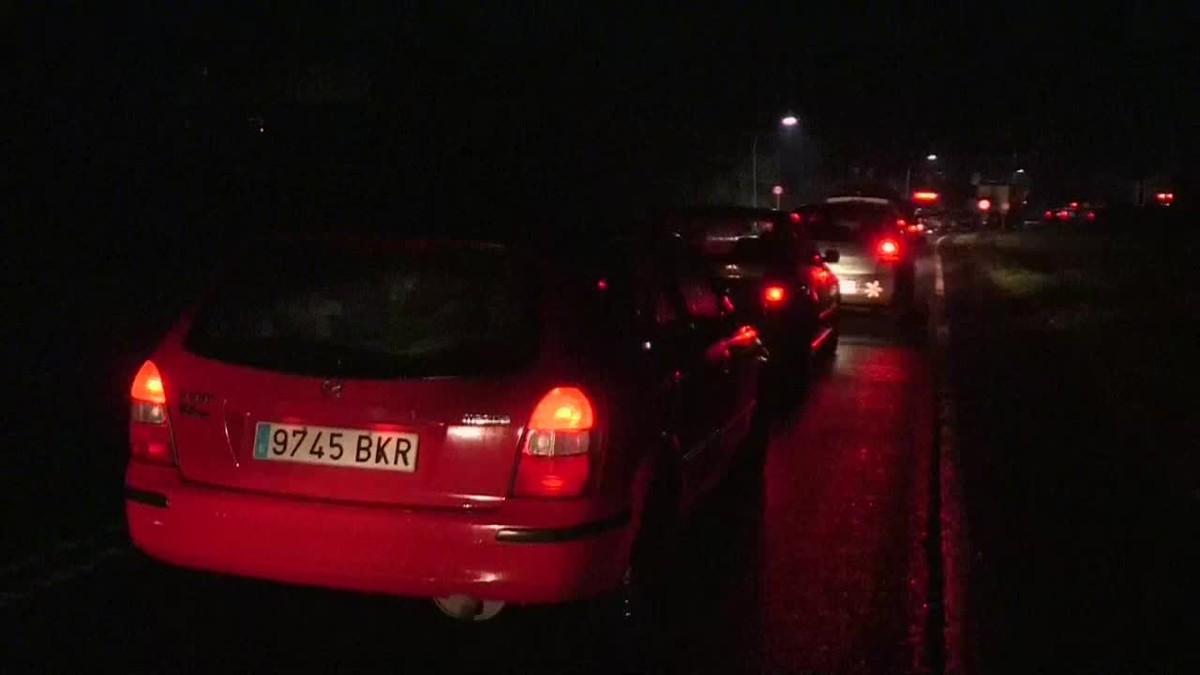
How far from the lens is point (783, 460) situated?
10.2 metres

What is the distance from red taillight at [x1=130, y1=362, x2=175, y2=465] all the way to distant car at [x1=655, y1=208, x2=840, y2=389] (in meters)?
6.93

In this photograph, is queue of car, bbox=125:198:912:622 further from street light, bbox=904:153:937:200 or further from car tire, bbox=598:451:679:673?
street light, bbox=904:153:937:200

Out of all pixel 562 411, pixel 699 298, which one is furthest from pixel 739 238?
pixel 562 411

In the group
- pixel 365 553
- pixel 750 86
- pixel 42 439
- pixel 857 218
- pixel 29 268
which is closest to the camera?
pixel 365 553

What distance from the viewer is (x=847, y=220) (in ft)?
65.5

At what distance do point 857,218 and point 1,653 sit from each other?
15124 millimetres

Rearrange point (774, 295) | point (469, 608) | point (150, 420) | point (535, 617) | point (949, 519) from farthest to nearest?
point (774, 295) → point (949, 519) → point (535, 617) → point (469, 608) → point (150, 420)

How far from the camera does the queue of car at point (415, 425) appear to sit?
211 inches

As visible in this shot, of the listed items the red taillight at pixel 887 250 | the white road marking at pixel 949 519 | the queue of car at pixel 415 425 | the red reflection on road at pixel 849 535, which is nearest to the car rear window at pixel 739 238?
the red reflection on road at pixel 849 535

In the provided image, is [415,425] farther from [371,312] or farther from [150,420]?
[150,420]

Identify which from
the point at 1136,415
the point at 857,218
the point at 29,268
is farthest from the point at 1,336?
the point at 857,218

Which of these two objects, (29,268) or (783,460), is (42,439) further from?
(783,460)

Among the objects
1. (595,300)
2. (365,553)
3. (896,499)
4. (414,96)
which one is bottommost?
(896,499)

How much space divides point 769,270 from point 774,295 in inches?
9.4
